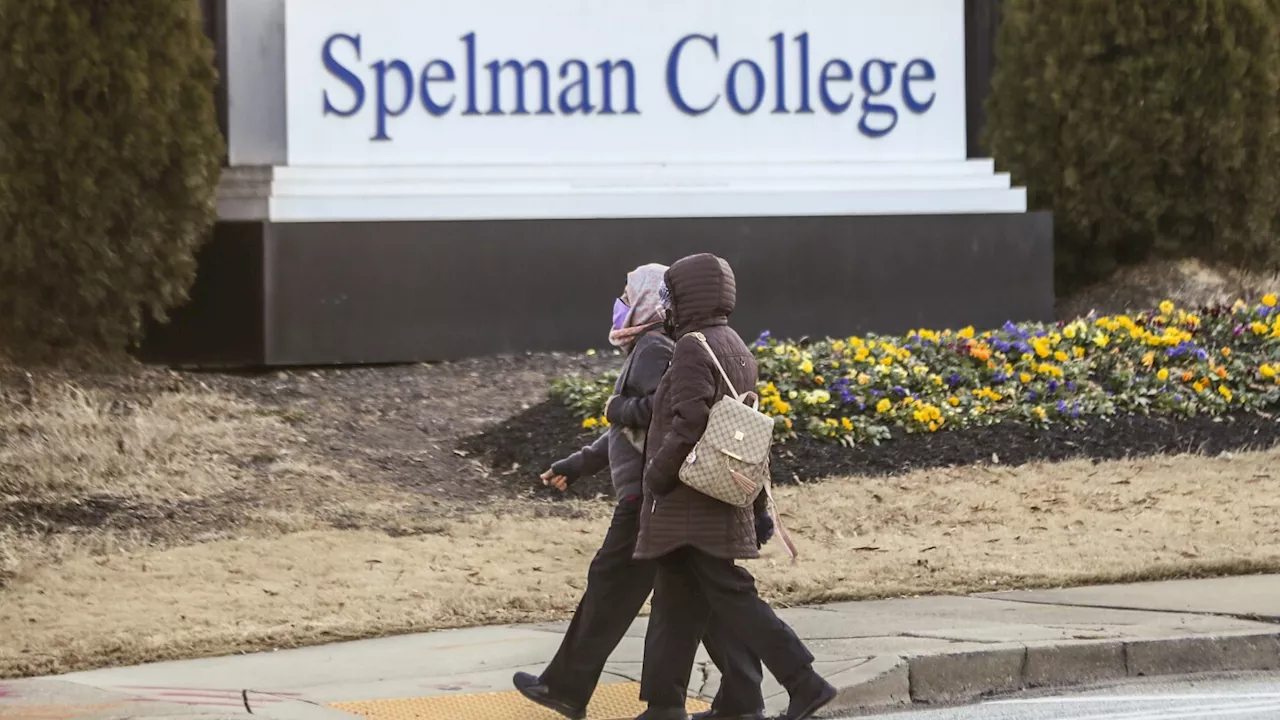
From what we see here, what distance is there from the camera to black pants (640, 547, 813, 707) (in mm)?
5645

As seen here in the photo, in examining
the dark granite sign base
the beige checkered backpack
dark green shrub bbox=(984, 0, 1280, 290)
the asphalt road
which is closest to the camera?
the beige checkered backpack

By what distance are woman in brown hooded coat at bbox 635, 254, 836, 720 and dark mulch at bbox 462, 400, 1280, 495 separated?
424 centimetres

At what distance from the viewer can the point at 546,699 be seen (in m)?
5.93

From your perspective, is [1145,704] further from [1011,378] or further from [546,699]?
[1011,378]

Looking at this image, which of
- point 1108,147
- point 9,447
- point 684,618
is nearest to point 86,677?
point 684,618

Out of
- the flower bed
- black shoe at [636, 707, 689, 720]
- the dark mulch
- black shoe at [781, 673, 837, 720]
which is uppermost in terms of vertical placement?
the flower bed

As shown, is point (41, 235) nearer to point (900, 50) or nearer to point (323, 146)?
point (323, 146)

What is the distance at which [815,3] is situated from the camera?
14.1 metres

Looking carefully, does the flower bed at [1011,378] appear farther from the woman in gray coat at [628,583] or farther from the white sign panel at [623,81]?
the woman in gray coat at [628,583]

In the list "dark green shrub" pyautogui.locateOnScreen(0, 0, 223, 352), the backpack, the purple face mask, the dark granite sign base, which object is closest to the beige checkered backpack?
the backpack

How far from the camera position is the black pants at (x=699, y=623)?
18.5 feet

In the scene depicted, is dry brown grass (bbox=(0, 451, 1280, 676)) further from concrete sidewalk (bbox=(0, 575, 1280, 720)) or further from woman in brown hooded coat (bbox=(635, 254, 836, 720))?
woman in brown hooded coat (bbox=(635, 254, 836, 720))

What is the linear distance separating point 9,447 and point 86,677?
11.6 feet

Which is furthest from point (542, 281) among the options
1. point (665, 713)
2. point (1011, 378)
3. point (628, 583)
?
point (665, 713)
